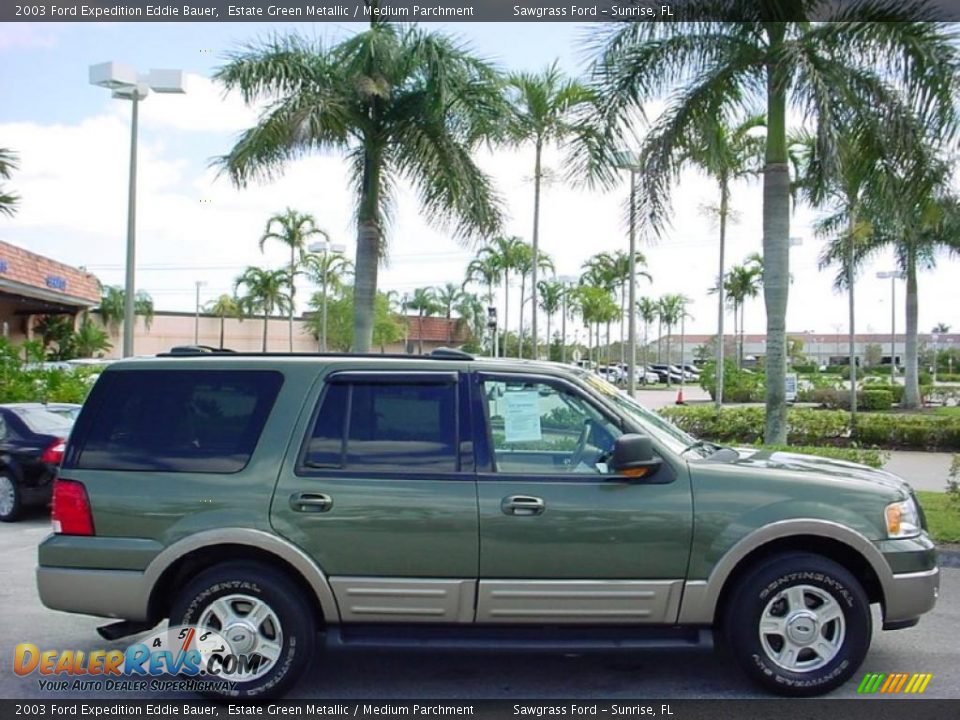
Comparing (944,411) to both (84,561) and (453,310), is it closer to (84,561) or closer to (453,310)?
(84,561)

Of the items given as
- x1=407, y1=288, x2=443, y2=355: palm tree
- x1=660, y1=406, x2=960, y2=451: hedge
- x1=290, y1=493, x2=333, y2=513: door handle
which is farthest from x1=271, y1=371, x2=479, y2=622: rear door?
x1=407, y1=288, x2=443, y2=355: palm tree

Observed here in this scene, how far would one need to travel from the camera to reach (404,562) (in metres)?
4.90

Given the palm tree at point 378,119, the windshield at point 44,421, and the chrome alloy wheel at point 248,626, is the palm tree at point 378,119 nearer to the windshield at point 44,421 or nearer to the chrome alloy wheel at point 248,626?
the windshield at point 44,421

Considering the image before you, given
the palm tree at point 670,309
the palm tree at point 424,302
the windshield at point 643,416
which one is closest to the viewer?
the windshield at point 643,416

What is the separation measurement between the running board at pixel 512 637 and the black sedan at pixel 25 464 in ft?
24.1

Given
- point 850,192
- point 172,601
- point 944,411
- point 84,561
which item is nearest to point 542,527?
point 172,601

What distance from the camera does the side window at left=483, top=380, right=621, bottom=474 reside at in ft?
16.8

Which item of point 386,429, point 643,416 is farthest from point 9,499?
point 643,416

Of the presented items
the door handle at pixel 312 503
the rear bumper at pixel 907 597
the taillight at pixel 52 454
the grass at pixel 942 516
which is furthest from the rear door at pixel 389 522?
the taillight at pixel 52 454

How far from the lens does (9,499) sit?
11094 millimetres

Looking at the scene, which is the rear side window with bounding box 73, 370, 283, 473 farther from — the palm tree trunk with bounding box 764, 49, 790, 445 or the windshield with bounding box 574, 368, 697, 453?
the palm tree trunk with bounding box 764, 49, 790, 445

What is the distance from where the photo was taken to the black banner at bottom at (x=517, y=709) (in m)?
4.77

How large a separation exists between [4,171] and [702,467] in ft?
61.9

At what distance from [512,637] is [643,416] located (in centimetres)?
158
